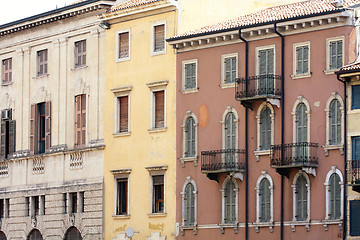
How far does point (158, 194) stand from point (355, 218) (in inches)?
487

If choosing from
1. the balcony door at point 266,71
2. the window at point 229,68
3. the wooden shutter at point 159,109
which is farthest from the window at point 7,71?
the balcony door at point 266,71

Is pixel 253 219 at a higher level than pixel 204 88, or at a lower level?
lower

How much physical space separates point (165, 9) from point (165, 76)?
313 cm

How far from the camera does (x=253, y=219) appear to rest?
57156mm

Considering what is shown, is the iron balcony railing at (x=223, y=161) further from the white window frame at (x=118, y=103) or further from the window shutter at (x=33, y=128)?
the window shutter at (x=33, y=128)

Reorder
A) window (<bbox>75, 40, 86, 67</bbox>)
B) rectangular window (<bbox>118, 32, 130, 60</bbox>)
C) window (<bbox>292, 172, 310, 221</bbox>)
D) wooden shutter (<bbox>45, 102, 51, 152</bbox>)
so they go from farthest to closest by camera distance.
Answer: wooden shutter (<bbox>45, 102, 51, 152</bbox>) → window (<bbox>75, 40, 86, 67</bbox>) → rectangular window (<bbox>118, 32, 130, 60</bbox>) → window (<bbox>292, 172, 310, 221</bbox>)

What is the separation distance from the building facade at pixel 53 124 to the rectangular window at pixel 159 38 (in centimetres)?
388

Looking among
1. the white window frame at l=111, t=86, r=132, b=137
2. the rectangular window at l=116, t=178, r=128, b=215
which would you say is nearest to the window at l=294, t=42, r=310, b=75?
the white window frame at l=111, t=86, r=132, b=137

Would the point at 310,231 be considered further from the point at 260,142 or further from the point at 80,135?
the point at 80,135

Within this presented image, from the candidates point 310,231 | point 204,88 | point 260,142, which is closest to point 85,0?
point 204,88

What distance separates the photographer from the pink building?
5419 centimetres

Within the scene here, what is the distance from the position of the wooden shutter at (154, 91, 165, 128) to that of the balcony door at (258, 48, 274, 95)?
21.7 ft

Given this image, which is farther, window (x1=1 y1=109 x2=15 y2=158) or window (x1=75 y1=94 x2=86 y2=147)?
window (x1=1 y1=109 x2=15 y2=158)

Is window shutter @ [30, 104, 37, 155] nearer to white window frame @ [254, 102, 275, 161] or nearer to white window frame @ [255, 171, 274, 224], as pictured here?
white window frame @ [254, 102, 275, 161]
